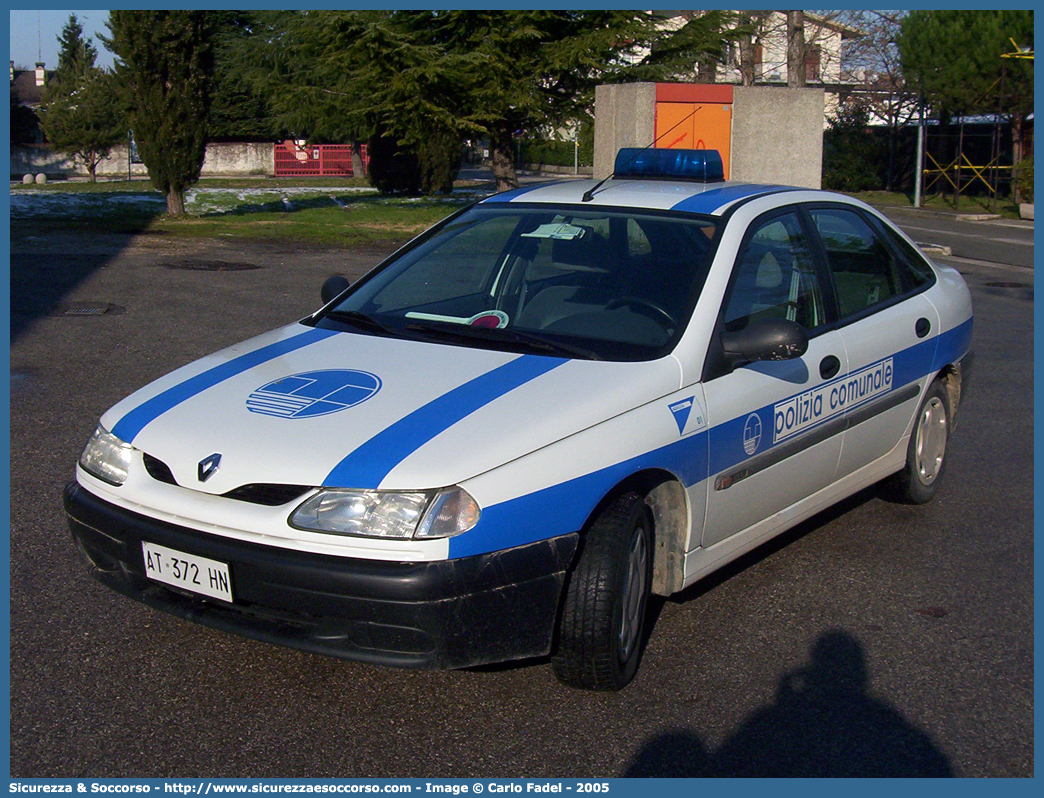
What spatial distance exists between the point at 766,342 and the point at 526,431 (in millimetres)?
1109

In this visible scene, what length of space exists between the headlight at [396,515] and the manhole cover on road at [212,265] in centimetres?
1158

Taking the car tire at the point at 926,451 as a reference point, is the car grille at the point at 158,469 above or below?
above

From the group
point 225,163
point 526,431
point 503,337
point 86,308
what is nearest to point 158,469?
point 526,431

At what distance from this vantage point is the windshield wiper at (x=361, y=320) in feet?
14.1

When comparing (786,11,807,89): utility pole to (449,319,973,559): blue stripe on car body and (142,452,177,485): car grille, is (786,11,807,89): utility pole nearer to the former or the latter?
(449,319,973,559): blue stripe on car body

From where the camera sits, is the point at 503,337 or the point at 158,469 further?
the point at 503,337

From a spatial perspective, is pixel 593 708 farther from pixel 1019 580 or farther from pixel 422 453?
pixel 1019 580

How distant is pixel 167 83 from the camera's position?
21.5 metres

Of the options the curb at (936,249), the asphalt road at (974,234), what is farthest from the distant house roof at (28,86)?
the curb at (936,249)

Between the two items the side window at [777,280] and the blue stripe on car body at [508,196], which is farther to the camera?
the blue stripe on car body at [508,196]

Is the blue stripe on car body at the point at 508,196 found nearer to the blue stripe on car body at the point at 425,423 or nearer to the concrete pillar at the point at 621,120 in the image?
the blue stripe on car body at the point at 425,423

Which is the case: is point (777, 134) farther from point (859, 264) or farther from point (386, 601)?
point (386, 601)

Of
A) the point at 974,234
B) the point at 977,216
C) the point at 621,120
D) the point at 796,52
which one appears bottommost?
the point at 974,234

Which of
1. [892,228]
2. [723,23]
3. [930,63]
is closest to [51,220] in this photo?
[723,23]
